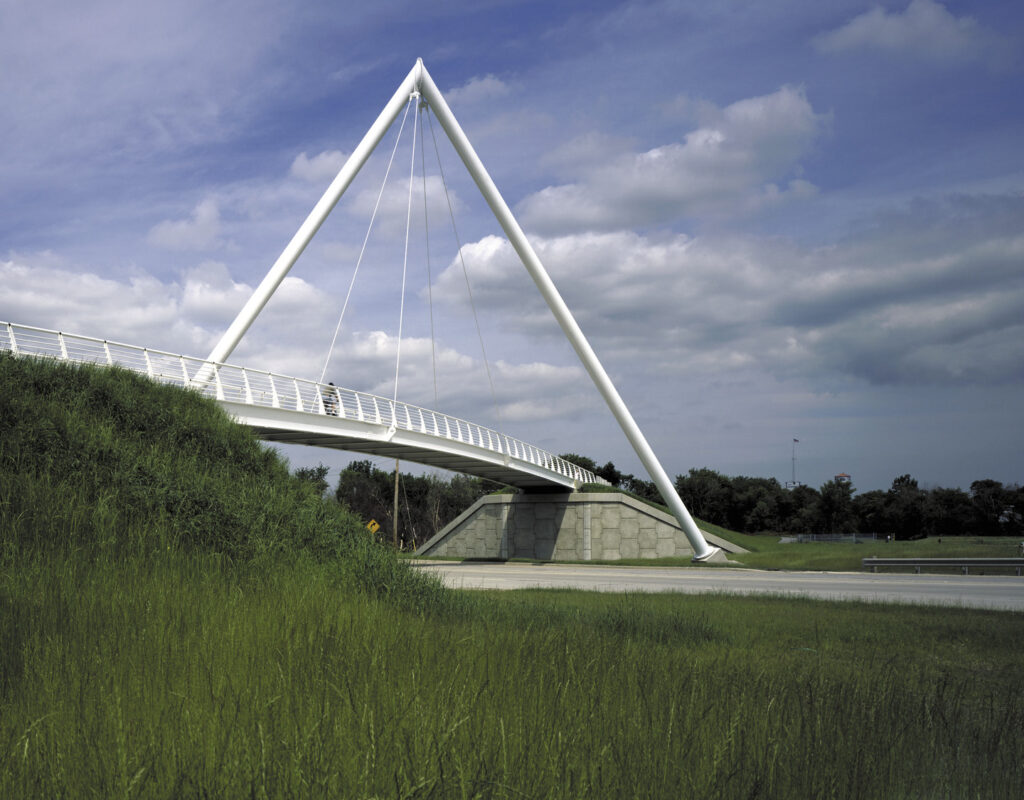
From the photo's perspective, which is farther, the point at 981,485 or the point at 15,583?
the point at 981,485

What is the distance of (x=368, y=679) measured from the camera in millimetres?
4918

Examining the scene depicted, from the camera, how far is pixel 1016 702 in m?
6.25

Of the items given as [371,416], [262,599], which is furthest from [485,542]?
[262,599]

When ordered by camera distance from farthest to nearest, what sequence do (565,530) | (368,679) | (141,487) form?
(565,530) < (141,487) < (368,679)

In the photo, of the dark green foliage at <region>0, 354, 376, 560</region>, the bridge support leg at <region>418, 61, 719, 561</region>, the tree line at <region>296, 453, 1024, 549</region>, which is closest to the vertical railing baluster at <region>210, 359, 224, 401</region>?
the dark green foliage at <region>0, 354, 376, 560</region>

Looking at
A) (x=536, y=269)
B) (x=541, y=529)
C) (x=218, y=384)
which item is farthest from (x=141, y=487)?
(x=541, y=529)

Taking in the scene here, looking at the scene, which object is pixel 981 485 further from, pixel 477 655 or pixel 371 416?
pixel 477 655

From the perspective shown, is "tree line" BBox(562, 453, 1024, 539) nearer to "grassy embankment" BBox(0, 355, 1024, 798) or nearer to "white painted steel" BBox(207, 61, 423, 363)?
"white painted steel" BBox(207, 61, 423, 363)

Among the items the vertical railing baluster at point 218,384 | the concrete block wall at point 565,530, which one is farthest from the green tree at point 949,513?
the vertical railing baluster at point 218,384

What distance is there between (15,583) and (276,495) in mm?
4978

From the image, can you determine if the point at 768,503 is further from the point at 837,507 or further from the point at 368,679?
the point at 368,679

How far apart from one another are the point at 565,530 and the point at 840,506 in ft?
186

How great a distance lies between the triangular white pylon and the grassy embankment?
23.7 metres

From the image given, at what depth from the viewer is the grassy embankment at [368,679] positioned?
359 cm
